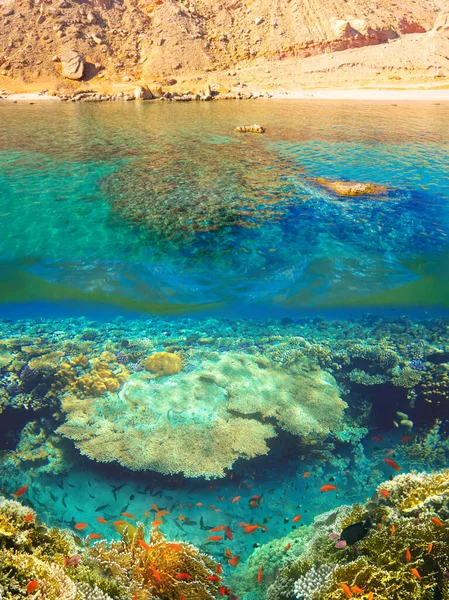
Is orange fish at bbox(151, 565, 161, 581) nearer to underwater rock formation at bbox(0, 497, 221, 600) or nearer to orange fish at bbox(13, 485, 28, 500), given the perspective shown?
underwater rock formation at bbox(0, 497, 221, 600)

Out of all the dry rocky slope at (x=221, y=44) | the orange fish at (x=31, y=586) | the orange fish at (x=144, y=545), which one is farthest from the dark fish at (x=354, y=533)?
the dry rocky slope at (x=221, y=44)

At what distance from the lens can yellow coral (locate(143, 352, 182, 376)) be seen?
26.8 ft

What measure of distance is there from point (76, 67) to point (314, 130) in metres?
46.4

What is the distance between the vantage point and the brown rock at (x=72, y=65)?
191ft

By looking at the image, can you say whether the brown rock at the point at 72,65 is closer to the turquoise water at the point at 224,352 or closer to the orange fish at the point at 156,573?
the turquoise water at the point at 224,352

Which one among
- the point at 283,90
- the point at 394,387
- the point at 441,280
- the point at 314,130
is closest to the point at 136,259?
the point at 394,387

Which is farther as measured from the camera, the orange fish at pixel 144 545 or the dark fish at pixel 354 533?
the orange fish at pixel 144 545

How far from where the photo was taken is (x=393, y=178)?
19312 mm

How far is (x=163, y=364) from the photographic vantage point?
8289 mm

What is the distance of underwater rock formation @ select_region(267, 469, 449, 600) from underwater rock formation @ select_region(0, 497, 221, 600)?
1.14 metres

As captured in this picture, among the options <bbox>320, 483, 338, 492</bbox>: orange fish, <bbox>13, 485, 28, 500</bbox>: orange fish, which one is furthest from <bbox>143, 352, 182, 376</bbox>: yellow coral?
<bbox>320, 483, 338, 492</bbox>: orange fish

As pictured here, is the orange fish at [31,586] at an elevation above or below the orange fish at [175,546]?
above

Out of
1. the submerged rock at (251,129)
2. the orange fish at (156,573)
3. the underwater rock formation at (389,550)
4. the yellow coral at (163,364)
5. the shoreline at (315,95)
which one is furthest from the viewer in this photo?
the shoreline at (315,95)

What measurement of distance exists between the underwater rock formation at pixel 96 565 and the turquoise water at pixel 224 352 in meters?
0.07
